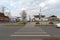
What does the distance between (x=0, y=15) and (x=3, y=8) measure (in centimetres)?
1787

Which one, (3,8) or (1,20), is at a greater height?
(3,8)

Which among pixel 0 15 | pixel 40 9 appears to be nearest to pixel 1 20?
pixel 0 15

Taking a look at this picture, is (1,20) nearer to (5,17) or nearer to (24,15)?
(5,17)

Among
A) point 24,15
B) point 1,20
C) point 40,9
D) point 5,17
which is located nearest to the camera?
point 40,9

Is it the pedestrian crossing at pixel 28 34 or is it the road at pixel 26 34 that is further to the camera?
the pedestrian crossing at pixel 28 34

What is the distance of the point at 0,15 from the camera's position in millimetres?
99750

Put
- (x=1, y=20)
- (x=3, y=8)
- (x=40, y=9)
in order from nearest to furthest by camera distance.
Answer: (x=40, y=9), (x=3, y=8), (x=1, y=20)

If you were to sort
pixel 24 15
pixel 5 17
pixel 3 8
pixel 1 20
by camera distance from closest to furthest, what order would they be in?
1. pixel 3 8
2. pixel 1 20
3. pixel 5 17
4. pixel 24 15

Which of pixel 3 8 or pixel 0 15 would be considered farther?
pixel 0 15

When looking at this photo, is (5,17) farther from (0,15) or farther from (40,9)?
(40,9)

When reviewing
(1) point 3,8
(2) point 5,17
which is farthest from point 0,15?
(1) point 3,8

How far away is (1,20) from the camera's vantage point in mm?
94312

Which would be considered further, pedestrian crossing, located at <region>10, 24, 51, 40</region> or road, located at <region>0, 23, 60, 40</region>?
pedestrian crossing, located at <region>10, 24, 51, 40</region>

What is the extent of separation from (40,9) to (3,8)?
24286 mm
